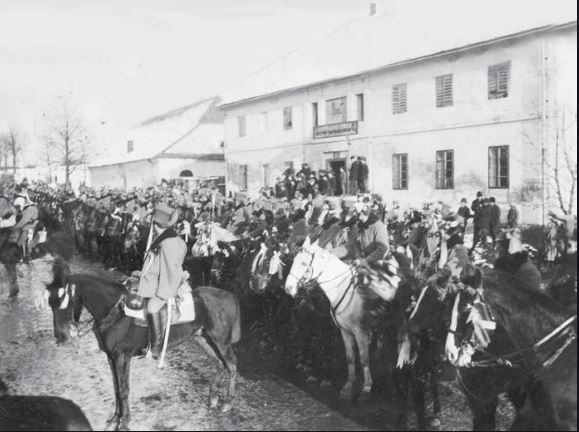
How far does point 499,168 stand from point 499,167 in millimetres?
40

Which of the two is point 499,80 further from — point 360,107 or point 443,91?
point 360,107

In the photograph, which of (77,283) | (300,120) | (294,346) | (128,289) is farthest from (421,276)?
(300,120)

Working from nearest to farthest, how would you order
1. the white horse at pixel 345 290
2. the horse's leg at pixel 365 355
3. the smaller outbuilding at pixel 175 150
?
1. the horse's leg at pixel 365 355
2. the white horse at pixel 345 290
3. the smaller outbuilding at pixel 175 150

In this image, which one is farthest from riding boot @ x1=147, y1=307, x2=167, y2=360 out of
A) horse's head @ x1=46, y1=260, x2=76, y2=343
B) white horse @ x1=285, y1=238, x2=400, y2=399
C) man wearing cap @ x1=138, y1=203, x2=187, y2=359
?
white horse @ x1=285, y1=238, x2=400, y2=399

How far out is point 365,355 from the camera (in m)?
8.32

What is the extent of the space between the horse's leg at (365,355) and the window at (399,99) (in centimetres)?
1887

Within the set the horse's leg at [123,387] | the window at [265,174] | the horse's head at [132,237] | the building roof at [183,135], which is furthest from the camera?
the building roof at [183,135]

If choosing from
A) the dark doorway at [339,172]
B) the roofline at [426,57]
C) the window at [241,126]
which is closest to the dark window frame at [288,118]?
the roofline at [426,57]

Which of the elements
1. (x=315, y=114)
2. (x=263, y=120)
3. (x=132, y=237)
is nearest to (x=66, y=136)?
(x=263, y=120)

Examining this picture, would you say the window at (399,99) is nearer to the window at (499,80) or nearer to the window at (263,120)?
the window at (499,80)

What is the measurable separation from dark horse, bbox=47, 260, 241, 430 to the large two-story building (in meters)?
9.64

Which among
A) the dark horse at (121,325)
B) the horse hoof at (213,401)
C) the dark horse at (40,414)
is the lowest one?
the dark horse at (40,414)

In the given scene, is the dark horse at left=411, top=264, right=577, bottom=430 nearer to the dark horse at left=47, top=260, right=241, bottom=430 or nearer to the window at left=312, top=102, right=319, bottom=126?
the dark horse at left=47, top=260, right=241, bottom=430

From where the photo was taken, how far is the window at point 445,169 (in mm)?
24016
